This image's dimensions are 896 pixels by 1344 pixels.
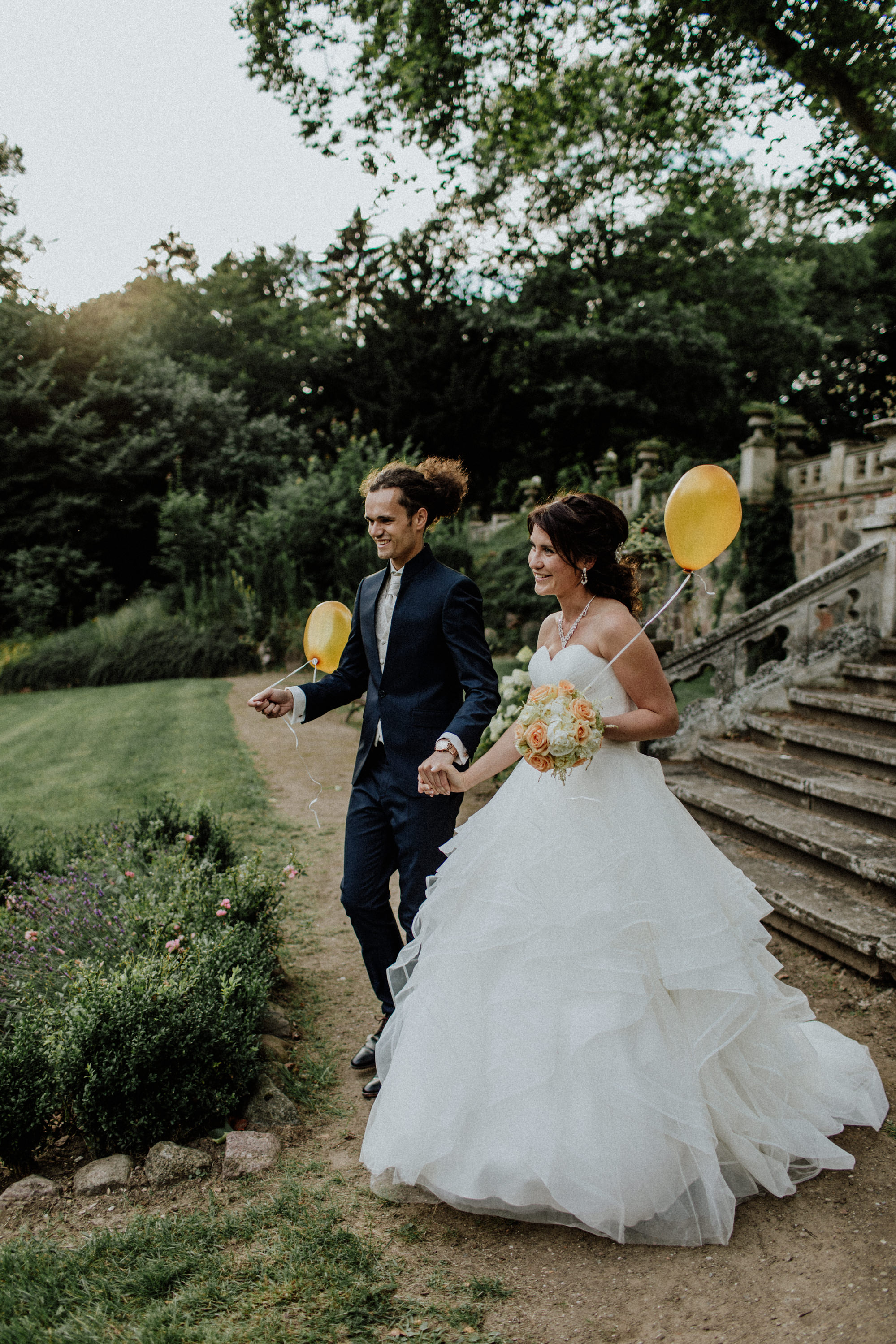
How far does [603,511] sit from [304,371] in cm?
2670

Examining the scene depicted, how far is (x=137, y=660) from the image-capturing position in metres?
14.8

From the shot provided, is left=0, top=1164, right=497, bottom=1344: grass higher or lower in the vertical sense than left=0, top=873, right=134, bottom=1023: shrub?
lower

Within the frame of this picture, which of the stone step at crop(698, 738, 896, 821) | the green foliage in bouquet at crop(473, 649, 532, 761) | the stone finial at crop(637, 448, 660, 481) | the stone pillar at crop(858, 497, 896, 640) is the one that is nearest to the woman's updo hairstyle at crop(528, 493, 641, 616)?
the stone step at crop(698, 738, 896, 821)

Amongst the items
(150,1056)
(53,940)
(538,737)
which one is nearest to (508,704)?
(53,940)

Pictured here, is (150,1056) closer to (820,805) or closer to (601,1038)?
(601,1038)

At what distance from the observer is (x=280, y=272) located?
109ft

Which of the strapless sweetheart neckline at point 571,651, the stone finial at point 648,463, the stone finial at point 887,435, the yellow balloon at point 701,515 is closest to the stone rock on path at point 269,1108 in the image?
the strapless sweetheart neckline at point 571,651

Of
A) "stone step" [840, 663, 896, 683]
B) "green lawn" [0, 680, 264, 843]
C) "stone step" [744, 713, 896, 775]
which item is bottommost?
"green lawn" [0, 680, 264, 843]

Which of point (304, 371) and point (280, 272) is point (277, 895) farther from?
point (280, 272)

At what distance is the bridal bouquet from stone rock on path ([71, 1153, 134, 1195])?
1.82m

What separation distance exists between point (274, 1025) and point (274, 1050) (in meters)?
0.24

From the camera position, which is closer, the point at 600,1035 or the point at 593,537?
the point at 600,1035

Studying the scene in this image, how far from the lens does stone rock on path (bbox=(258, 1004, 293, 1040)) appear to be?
3771 mm

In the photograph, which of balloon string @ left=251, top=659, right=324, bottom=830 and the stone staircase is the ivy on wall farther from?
balloon string @ left=251, top=659, right=324, bottom=830
